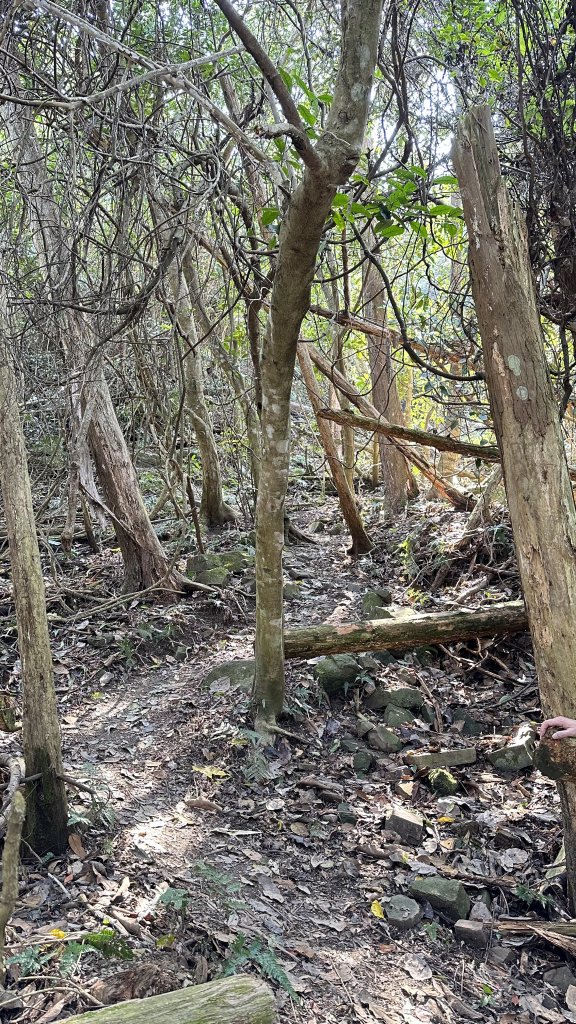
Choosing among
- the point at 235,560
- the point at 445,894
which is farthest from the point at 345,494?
the point at 445,894

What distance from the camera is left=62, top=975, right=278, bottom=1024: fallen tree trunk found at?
2.07 m

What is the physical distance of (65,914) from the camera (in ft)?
10.6

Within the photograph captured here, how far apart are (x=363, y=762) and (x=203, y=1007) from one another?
2994mm

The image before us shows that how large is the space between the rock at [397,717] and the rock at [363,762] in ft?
1.43

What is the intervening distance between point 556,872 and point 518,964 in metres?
0.60

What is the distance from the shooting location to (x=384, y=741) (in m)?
5.20

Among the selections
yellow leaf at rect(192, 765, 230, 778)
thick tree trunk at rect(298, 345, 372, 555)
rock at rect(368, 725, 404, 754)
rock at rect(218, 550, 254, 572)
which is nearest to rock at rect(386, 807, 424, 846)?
rock at rect(368, 725, 404, 754)

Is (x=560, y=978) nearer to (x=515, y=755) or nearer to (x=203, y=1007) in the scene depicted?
(x=515, y=755)

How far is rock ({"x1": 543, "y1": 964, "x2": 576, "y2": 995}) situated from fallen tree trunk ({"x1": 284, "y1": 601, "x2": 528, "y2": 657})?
104 inches

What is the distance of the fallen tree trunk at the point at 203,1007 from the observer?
6.78 feet

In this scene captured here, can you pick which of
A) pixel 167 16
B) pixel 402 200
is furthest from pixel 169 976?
pixel 167 16

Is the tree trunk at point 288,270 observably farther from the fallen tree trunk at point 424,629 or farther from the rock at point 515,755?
the rock at point 515,755

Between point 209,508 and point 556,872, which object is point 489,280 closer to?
point 556,872

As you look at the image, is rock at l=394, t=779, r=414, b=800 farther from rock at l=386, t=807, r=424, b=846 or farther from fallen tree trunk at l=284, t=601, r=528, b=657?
fallen tree trunk at l=284, t=601, r=528, b=657
